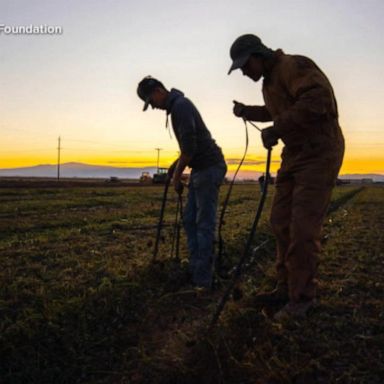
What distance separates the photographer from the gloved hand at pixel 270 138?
172 inches

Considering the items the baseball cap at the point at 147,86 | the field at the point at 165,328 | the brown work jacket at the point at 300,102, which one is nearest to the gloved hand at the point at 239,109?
the brown work jacket at the point at 300,102

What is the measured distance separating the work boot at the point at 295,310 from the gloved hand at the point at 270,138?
5.11 feet

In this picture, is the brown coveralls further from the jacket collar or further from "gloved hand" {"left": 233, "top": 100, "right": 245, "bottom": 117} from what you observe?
the jacket collar

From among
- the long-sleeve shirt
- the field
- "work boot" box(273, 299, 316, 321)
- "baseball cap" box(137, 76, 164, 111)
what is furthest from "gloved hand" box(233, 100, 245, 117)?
"work boot" box(273, 299, 316, 321)

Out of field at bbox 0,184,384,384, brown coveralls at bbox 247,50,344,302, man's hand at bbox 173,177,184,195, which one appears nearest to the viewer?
field at bbox 0,184,384,384

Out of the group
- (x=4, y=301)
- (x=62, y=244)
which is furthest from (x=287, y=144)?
(x=62, y=244)

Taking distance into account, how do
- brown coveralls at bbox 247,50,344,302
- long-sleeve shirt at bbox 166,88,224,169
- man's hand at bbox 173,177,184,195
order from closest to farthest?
1. brown coveralls at bbox 247,50,344,302
2. long-sleeve shirt at bbox 166,88,224,169
3. man's hand at bbox 173,177,184,195

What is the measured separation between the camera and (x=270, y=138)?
4.39m

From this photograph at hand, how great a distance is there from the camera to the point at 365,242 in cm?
1029

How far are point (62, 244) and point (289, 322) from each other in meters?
5.81

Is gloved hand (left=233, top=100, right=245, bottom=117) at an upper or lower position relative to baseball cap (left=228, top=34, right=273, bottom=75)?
lower

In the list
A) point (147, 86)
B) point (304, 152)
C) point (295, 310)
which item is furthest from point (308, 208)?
point (147, 86)

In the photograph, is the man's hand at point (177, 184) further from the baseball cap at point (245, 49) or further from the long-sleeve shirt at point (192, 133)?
the baseball cap at point (245, 49)

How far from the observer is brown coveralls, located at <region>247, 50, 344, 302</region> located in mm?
4215
